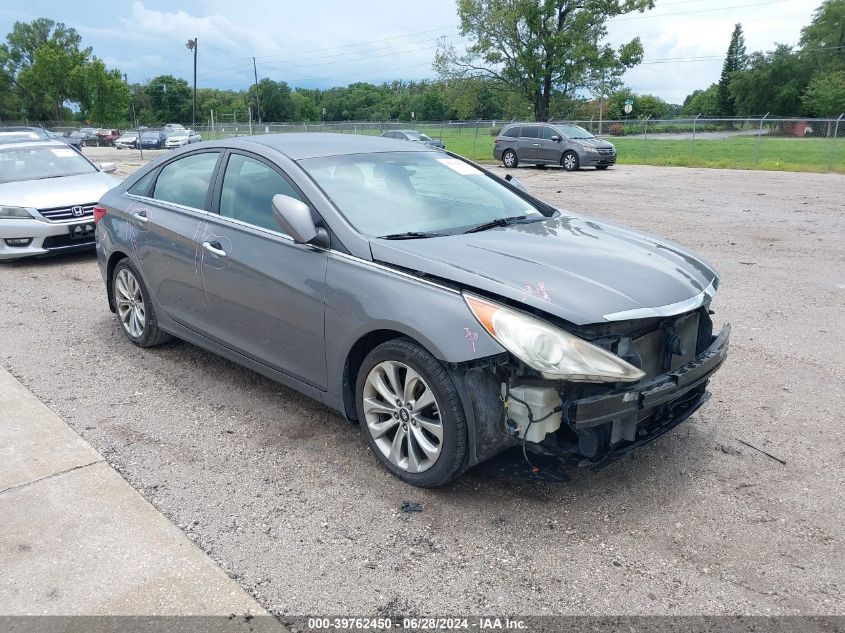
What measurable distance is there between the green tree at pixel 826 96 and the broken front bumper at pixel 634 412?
78792mm

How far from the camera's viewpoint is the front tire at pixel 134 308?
529 cm

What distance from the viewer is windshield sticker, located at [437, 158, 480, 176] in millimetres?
A: 4805

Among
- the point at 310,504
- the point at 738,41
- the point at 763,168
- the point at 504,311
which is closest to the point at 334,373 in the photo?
the point at 310,504

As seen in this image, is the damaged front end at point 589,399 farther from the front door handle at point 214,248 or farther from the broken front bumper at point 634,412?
the front door handle at point 214,248

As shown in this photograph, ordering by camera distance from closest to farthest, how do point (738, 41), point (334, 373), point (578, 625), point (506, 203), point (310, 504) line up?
1. point (578, 625)
2. point (310, 504)
3. point (334, 373)
4. point (506, 203)
5. point (738, 41)

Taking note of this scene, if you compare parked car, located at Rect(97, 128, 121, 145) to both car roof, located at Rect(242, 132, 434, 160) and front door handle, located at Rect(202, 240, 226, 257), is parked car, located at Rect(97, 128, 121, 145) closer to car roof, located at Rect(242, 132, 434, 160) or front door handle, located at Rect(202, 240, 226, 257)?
car roof, located at Rect(242, 132, 434, 160)

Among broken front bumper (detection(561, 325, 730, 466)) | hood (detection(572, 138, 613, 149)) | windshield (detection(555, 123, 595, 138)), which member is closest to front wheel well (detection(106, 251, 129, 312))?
broken front bumper (detection(561, 325, 730, 466))

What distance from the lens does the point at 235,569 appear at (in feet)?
9.50

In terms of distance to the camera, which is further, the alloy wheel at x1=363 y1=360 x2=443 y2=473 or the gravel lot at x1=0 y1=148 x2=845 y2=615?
the alloy wheel at x1=363 y1=360 x2=443 y2=473

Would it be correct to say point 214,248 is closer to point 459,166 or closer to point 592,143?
point 459,166

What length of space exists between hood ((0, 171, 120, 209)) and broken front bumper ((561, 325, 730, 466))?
24.9 feet

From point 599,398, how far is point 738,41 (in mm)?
122951

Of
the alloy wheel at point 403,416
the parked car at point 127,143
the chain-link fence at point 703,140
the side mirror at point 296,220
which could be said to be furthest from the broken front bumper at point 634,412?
the parked car at point 127,143

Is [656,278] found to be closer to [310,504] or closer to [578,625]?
[578,625]
